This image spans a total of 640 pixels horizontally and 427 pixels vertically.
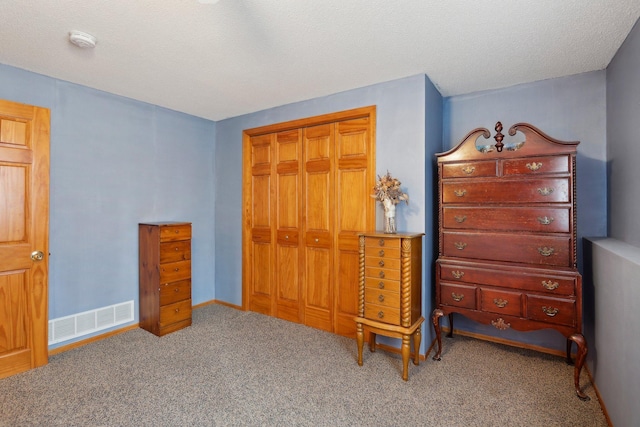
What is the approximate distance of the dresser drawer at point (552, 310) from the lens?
7.49 ft

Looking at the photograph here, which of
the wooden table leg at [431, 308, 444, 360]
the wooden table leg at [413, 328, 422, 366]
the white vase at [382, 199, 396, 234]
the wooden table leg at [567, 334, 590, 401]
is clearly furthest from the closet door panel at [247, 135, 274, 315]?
the wooden table leg at [567, 334, 590, 401]

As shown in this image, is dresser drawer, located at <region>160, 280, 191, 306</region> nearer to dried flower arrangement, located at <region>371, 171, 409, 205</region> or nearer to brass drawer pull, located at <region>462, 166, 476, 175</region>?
dried flower arrangement, located at <region>371, 171, 409, 205</region>

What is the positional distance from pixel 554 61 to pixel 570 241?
1454 millimetres

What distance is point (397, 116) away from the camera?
9.73 ft

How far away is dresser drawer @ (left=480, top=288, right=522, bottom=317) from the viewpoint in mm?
2453

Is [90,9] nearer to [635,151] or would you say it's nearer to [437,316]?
[437,316]

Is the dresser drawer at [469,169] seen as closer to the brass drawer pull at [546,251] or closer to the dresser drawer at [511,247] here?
the dresser drawer at [511,247]

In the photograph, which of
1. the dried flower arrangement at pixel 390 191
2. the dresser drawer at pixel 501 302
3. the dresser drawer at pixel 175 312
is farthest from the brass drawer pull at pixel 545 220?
the dresser drawer at pixel 175 312

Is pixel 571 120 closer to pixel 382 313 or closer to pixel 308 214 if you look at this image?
pixel 382 313

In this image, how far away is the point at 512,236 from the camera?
98.9 inches

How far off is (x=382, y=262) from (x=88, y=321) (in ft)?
9.60

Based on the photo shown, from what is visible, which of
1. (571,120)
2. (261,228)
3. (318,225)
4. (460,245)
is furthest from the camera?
(261,228)

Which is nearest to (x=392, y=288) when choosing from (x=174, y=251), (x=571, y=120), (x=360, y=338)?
(x=360, y=338)

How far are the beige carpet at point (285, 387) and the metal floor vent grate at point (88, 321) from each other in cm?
18
